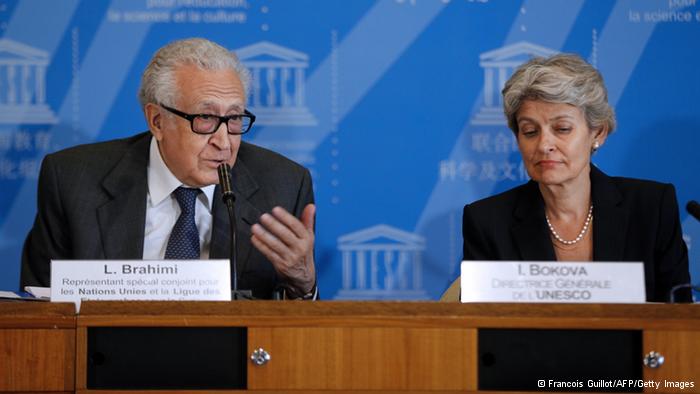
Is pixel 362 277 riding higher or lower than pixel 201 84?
lower

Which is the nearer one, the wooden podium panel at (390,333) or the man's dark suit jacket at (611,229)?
the wooden podium panel at (390,333)

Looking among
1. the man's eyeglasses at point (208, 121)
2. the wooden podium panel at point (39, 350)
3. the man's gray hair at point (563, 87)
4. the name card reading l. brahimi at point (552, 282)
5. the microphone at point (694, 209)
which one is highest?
the man's gray hair at point (563, 87)

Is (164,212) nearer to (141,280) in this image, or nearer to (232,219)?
(232,219)

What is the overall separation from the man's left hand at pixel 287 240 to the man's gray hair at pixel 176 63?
1.82 feet

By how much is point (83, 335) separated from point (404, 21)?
1684mm

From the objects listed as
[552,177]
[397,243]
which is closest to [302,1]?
[397,243]

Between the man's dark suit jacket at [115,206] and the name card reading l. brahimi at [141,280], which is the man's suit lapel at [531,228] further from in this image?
the name card reading l. brahimi at [141,280]

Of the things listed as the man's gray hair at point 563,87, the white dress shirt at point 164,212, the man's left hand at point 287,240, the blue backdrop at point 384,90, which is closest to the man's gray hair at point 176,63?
the white dress shirt at point 164,212

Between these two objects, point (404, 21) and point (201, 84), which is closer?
point (201, 84)

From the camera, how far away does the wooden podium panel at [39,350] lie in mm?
1536

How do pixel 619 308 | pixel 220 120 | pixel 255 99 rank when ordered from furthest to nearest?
pixel 255 99, pixel 220 120, pixel 619 308

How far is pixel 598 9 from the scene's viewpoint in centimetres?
288

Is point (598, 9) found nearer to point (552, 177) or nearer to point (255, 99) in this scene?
point (552, 177)

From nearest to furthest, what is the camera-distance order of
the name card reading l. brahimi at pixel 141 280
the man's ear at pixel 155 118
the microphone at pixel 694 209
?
the name card reading l. brahimi at pixel 141 280, the microphone at pixel 694 209, the man's ear at pixel 155 118
